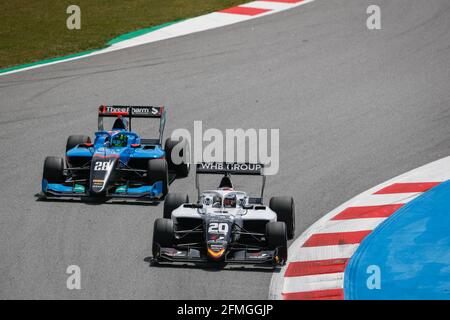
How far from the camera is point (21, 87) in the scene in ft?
78.4

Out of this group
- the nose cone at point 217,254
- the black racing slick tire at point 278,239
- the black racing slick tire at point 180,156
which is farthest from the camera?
the black racing slick tire at point 180,156

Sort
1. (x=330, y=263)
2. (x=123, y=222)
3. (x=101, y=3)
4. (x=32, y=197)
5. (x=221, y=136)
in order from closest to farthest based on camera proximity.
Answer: (x=330, y=263) < (x=123, y=222) < (x=32, y=197) < (x=221, y=136) < (x=101, y=3)

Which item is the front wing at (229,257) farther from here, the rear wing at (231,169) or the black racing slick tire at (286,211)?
the rear wing at (231,169)

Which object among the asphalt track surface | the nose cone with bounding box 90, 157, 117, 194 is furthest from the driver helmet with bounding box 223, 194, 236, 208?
the nose cone with bounding box 90, 157, 117, 194

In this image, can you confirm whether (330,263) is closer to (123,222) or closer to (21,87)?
(123,222)

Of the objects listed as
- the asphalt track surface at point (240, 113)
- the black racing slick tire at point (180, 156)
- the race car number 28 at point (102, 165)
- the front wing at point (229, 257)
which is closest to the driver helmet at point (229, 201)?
the front wing at point (229, 257)

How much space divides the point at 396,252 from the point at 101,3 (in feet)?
64.2

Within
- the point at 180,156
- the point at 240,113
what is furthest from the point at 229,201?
the point at 240,113

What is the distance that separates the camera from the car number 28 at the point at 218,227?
1376 centimetres

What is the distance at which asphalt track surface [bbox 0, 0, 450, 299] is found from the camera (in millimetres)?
13562

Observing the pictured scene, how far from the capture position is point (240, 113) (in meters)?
21.9

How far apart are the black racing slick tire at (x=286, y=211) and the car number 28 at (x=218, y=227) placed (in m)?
1.20

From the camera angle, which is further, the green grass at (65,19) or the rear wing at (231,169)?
the green grass at (65,19)
